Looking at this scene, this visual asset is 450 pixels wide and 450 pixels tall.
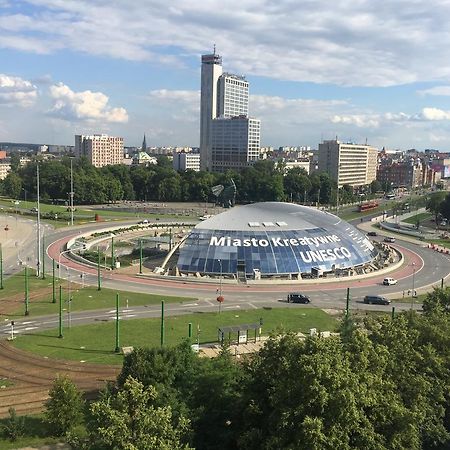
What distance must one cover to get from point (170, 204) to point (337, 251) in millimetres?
116799

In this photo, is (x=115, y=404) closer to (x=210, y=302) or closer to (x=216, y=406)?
(x=216, y=406)

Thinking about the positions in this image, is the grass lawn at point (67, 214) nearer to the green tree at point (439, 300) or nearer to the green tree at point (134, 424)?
the green tree at point (439, 300)

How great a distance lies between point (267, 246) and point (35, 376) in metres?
41.1

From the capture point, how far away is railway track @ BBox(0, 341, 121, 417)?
3656cm

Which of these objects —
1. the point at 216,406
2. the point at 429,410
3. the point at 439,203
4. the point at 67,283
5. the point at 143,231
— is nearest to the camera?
the point at 216,406

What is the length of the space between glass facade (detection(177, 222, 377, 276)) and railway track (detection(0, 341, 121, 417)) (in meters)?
32.1

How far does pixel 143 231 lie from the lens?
115 meters

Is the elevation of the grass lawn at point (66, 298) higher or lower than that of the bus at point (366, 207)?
lower

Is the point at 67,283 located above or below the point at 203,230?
below

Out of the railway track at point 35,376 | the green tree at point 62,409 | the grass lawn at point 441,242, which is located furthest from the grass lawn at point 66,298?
the grass lawn at point 441,242

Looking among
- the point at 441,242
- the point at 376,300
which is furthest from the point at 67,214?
the point at 376,300

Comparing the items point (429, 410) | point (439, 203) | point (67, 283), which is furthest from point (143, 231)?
point (429, 410)

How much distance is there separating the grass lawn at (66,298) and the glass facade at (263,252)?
12024mm

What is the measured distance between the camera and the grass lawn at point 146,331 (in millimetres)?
45219
